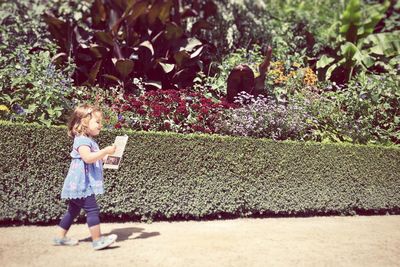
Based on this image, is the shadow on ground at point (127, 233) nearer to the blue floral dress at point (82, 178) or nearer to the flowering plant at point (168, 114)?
the blue floral dress at point (82, 178)

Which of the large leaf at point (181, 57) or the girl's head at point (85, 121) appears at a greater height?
the large leaf at point (181, 57)

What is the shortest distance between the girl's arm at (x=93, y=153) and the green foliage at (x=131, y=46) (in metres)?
3.53

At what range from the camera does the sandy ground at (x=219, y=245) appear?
11.7 feet

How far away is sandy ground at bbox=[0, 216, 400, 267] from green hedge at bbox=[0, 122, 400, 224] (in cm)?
22

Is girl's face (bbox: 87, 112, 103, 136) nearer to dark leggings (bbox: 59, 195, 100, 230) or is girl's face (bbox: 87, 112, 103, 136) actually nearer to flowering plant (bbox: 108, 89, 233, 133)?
dark leggings (bbox: 59, 195, 100, 230)

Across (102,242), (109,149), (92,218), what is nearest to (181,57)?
(109,149)

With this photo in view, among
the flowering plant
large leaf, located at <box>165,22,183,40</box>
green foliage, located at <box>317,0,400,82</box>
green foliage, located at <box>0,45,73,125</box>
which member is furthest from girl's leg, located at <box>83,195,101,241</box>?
green foliage, located at <box>317,0,400,82</box>

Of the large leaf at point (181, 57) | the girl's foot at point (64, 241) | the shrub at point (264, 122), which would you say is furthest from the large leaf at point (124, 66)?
the girl's foot at point (64, 241)

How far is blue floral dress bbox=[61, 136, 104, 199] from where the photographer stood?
3.82 m

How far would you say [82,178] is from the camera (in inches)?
152

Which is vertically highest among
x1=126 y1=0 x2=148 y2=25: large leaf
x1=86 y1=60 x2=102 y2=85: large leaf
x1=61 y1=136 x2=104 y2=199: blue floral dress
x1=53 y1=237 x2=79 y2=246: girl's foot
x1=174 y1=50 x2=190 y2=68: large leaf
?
x1=126 y1=0 x2=148 y2=25: large leaf

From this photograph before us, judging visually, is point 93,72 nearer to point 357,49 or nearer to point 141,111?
point 141,111

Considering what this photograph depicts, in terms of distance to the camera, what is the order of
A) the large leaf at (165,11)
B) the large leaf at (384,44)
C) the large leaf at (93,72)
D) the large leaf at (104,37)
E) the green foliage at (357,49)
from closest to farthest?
the large leaf at (93,72) < the large leaf at (104,37) < the large leaf at (165,11) < the green foliage at (357,49) < the large leaf at (384,44)

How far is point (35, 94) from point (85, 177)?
191cm
